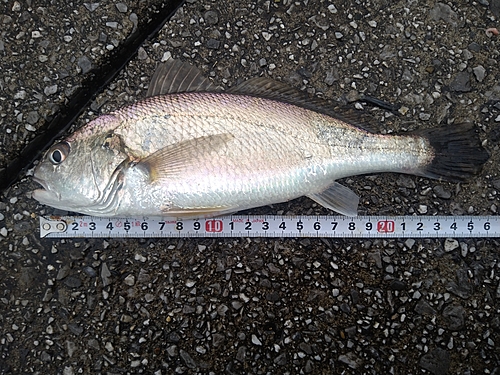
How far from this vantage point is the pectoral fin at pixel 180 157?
2180 millimetres

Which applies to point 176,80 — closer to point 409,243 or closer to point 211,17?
point 211,17

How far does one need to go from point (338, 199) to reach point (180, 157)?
2.98 feet

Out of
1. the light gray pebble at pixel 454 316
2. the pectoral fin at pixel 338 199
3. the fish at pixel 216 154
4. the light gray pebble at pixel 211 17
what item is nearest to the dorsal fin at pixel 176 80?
the fish at pixel 216 154

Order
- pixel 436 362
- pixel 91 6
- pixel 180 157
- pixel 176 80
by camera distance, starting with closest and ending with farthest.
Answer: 1. pixel 180 157
2. pixel 176 80
3. pixel 436 362
4. pixel 91 6

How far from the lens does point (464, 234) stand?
255 centimetres

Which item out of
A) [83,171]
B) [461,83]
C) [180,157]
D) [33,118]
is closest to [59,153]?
[83,171]

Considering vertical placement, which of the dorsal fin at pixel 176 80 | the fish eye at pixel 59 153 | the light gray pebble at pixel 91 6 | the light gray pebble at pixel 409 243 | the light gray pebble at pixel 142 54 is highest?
the light gray pebble at pixel 91 6

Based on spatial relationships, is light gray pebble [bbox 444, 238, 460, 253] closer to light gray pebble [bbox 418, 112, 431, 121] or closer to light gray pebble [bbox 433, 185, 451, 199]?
light gray pebble [bbox 433, 185, 451, 199]

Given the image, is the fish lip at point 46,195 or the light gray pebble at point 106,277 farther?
the light gray pebble at point 106,277

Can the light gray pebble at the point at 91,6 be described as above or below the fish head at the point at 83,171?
above

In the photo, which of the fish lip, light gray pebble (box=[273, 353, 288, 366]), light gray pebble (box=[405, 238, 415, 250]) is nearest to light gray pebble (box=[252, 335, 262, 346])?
light gray pebble (box=[273, 353, 288, 366])

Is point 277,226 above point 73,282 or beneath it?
above

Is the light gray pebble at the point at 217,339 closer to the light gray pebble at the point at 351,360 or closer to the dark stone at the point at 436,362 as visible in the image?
the light gray pebble at the point at 351,360

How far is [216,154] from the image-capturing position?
2232 millimetres
